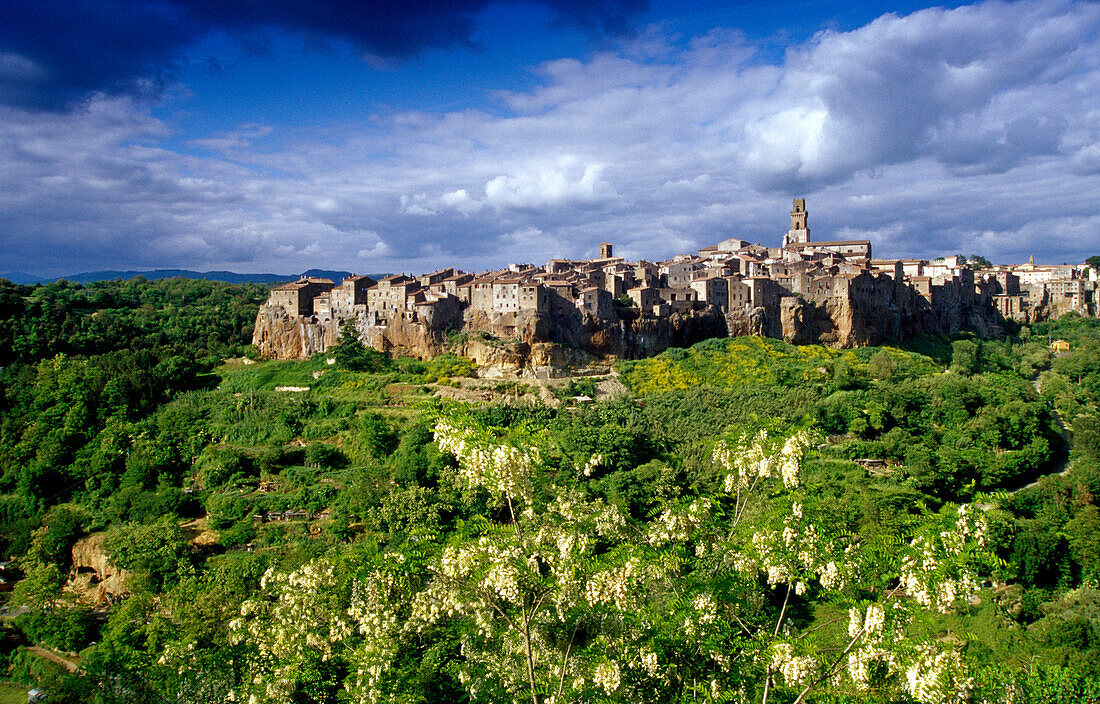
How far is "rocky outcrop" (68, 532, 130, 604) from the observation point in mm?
28792

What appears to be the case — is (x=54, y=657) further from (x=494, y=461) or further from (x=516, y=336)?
(x=516, y=336)

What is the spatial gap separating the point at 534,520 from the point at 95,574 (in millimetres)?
29472

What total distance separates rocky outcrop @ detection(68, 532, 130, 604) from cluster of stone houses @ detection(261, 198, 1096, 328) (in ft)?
67.6

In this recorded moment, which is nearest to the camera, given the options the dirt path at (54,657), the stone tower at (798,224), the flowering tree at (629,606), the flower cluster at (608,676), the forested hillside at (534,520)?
the flowering tree at (629,606)

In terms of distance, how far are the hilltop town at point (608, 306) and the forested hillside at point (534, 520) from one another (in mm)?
2645

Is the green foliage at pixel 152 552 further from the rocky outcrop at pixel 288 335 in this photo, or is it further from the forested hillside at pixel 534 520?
the rocky outcrop at pixel 288 335

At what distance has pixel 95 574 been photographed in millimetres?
30766

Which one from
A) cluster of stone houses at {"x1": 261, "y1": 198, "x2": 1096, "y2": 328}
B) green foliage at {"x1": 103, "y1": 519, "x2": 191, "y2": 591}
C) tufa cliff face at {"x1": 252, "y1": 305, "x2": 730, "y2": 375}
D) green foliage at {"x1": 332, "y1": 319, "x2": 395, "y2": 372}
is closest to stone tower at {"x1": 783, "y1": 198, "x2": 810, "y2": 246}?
cluster of stone houses at {"x1": 261, "y1": 198, "x2": 1096, "y2": 328}

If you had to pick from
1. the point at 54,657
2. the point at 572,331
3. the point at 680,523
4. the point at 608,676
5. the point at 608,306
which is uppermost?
the point at 608,306

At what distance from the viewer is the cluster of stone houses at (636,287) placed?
150ft

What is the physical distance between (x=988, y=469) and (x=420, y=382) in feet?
94.8

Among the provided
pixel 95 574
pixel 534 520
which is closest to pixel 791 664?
pixel 534 520

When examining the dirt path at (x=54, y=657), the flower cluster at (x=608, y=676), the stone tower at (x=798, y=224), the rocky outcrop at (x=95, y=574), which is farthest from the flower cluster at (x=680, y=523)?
the stone tower at (x=798, y=224)

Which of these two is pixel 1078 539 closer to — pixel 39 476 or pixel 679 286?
pixel 679 286
